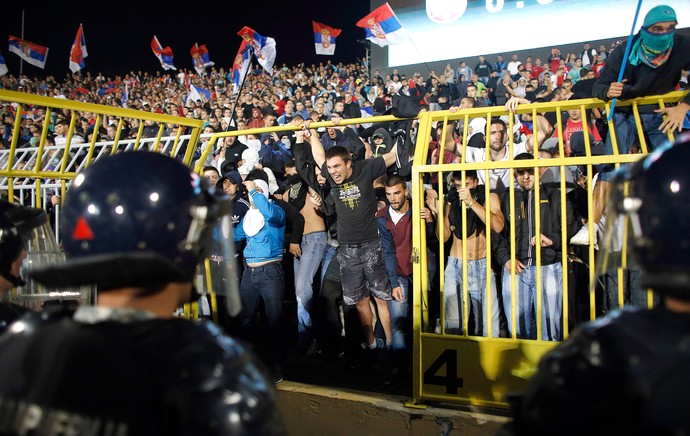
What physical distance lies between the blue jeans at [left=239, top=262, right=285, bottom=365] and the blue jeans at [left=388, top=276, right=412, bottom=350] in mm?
1115

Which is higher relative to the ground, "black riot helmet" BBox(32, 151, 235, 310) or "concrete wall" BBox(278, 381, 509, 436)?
"black riot helmet" BBox(32, 151, 235, 310)

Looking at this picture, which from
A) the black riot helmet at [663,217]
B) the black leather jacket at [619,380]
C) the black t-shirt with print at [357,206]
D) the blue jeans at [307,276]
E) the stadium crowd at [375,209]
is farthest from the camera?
the blue jeans at [307,276]

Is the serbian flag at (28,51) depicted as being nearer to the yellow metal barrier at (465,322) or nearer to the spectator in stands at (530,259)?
A: the yellow metal barrier at (465,322)

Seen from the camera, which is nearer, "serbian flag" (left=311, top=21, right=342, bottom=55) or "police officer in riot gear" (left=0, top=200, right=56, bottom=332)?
"police officer in riot gear" (left=0, top=200, right=56, bottom=332)

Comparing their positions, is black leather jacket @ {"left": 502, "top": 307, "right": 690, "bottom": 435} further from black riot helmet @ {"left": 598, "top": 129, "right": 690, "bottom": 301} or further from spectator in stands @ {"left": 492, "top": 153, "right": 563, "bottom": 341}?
spectator in stands @ {"left": 492, "top": 153, "right": 563, "bottom": 341}

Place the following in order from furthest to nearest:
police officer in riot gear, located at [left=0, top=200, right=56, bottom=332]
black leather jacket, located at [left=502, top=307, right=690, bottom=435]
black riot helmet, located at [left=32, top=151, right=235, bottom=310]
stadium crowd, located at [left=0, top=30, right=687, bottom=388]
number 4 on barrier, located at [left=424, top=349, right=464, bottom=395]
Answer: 1. stadium crowd, located at [left=0, top=30, right=687, bottom=388]
2. number 4 on barrier, located at [left=424, top=349, right=464, bottom=395]
3. police officer in riot gear, located at [left=0, top=200, right=56, bottom=332]
4. black riot helmet, located at [left=32, top=151, right=235, bottom=310]
5. black leather jacket, located at [left=502, top=307, right=690, bottom=435]

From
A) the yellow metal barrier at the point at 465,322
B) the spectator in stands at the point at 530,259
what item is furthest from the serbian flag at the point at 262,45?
the spectator in stands at the point at 530,259

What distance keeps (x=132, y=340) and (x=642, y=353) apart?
1.11m

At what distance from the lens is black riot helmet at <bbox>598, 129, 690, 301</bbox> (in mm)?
1230

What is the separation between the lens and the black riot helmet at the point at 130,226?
138 centimetres

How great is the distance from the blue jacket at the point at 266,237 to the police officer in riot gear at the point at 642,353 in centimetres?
432

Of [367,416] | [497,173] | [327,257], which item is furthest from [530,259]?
[327,257]

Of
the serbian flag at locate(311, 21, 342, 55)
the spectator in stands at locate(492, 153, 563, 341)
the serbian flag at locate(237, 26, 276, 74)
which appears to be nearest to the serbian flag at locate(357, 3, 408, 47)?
the serbian flag at locate(237, 26, 276, 74)

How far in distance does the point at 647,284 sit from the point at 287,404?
3444 millimetres
